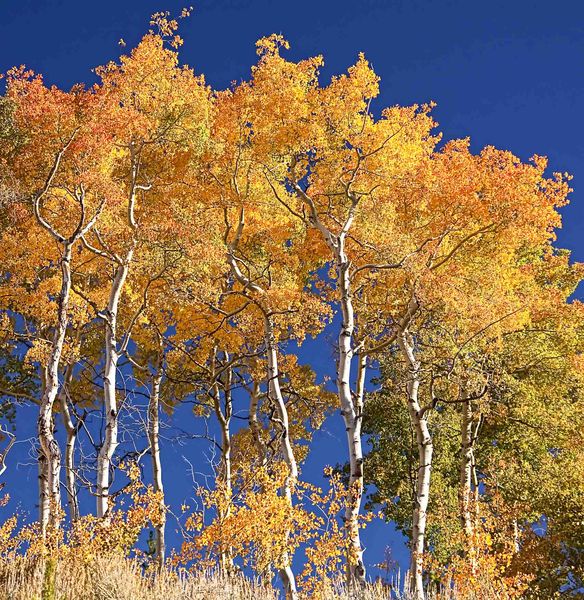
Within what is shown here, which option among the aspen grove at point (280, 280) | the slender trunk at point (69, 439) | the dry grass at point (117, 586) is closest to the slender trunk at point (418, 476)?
the aspen grove at point (280, 280)

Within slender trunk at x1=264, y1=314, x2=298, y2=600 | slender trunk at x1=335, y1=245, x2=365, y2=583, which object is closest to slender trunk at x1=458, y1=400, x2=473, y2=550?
slender trunk at x1=335, y1=245, x2=365, y2=583

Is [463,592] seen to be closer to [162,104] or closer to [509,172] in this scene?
[509,172]

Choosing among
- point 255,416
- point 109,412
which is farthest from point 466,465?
point 109,412

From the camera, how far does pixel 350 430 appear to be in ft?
42.7

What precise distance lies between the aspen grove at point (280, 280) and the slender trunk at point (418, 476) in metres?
Answer: 0.07

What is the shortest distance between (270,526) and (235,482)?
29.9ft

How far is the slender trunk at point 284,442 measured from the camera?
1180cm

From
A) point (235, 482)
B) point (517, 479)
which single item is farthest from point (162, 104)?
point (517, 479)

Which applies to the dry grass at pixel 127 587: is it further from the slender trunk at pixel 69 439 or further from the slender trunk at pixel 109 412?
the slender trunk at pixel 69 439

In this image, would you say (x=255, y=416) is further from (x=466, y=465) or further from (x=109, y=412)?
(x=109, y=412)

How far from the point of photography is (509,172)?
54.9 feet

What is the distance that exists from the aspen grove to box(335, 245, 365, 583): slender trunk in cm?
5

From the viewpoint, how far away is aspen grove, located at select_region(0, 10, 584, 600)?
14438mm

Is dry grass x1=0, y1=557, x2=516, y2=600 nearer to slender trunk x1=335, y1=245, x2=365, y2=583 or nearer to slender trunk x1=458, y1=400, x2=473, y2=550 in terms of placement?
slender trunk x1=335, y1=245, x2=365, y2=583
